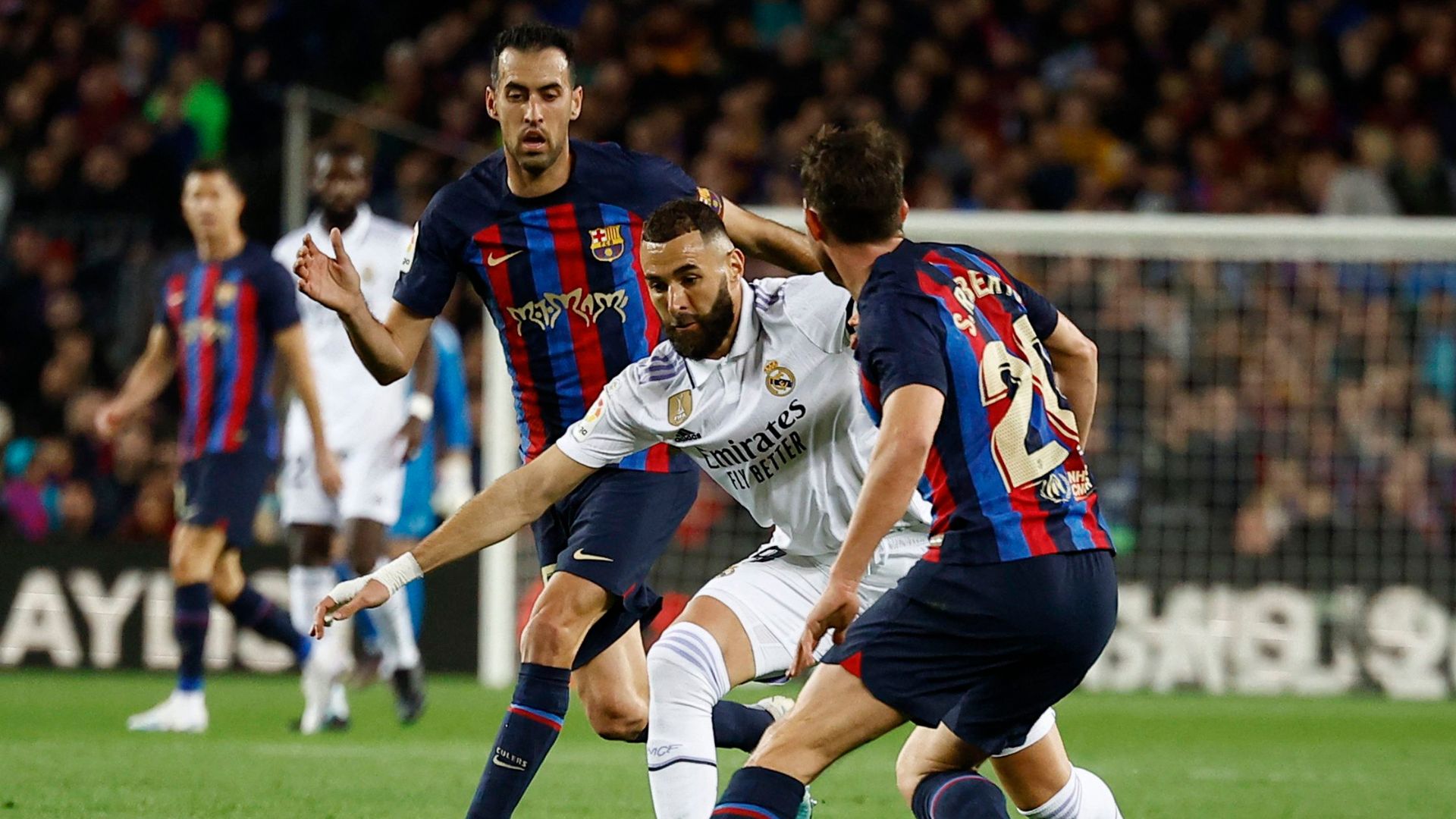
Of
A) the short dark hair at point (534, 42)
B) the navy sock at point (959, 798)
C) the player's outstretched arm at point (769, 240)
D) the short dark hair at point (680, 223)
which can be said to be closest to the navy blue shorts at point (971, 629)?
the navy sock at point (959, 798)

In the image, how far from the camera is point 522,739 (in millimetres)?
4941

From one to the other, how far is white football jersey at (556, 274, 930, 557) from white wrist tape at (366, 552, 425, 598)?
503 mm

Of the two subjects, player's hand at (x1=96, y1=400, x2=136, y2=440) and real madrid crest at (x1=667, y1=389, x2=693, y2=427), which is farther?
player's hand at (x1=96, y1=400, x2=136, y2=440)

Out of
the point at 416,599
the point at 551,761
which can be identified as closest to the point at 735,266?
the point at 551,761

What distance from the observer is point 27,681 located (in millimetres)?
10773

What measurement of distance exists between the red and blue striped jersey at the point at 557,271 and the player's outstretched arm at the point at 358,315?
2.6 inches

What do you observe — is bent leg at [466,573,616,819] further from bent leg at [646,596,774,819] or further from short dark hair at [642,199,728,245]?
short dark hair at [642,199,728,245]

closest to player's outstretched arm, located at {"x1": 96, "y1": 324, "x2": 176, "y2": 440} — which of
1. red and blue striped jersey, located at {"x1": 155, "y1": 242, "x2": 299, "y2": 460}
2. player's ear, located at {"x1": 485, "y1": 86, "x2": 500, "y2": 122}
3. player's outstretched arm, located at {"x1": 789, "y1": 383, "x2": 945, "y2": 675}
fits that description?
red and blue striped jersey, located at {"x1": 155, "y1": 242, "x2": 299, "y2": 460}

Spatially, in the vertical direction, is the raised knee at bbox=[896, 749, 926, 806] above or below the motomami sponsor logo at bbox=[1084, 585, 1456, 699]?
above

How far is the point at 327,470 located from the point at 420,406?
63cm

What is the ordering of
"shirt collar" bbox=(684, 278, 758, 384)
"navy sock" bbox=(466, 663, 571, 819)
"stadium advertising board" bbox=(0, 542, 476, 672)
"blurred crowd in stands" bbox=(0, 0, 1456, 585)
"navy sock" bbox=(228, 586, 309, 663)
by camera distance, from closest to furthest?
"shirt collar" bbox=(684, 278, 758, 384), "navy sock" bbox=(466, 663, 571, 819), "navy sock" bbox=(228, 586, 309, 663), "stadium advertising board" bbox=(0, 542, 476, 672), "blurred crowd in stands" bbox=(0, 0, 1456, 585)

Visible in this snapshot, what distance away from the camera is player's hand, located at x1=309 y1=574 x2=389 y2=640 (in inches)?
169

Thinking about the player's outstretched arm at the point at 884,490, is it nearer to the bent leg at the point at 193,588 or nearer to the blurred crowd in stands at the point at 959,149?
the bent leg at the point at 193,588

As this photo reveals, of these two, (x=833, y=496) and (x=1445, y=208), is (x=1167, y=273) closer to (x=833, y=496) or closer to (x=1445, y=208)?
(x=1445, y=208)
